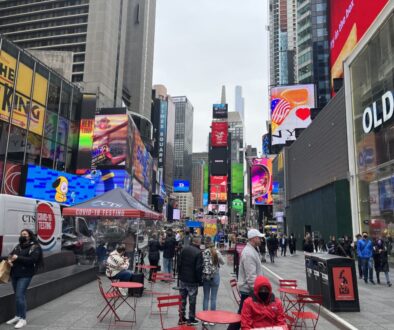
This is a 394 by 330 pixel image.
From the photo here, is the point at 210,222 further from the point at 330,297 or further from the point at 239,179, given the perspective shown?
the point at 239,179

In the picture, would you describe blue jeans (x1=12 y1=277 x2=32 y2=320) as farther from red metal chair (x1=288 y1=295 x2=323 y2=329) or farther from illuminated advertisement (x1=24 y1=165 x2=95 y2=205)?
illuminated advertisement (x1=24 y1=165 x2=95 y2=205)

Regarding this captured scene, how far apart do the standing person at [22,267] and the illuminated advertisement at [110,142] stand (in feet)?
158

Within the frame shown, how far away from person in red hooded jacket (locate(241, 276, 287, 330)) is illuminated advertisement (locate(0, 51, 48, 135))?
2803 cm

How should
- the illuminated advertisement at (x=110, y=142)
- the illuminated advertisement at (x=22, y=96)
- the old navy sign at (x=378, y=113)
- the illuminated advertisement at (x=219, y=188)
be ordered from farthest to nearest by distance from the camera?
the illuminated advertisement at (x=219, y=188) → the illuminated advertisement at (x=110, y=142) → the illuminated advertisement at (x=22, y=96) → the old navy sign at (x=378, y=113)

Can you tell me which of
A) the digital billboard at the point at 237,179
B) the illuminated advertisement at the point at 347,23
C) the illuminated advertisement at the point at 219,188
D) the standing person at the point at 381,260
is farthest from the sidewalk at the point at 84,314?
the digital billboard at the point at 237,179

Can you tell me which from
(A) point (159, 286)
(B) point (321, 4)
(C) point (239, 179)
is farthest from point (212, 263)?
(C) point (239, 179)

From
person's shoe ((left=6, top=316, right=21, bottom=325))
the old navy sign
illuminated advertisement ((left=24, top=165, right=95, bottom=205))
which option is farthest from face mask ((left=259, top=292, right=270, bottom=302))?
illuminated advertisement ((left=24, top=165, right=95, bottom=205))

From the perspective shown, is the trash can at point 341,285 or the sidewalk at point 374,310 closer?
the sidewalk at point 374,310

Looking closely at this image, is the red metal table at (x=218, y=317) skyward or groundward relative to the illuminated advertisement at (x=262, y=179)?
groundward

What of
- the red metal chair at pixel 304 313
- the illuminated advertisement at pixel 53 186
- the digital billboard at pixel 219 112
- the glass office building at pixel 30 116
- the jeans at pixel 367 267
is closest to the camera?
the red metal chair at pixel 304 313

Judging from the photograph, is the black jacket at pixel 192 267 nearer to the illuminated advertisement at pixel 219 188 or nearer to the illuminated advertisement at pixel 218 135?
the illuminated advertisement at pixel 219 188

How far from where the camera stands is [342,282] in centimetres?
887

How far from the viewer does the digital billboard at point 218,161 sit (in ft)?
397

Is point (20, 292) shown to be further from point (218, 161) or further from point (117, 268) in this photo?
point (218, 161)
